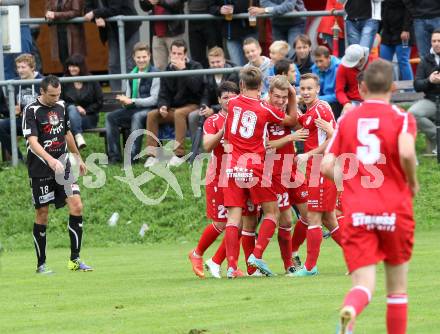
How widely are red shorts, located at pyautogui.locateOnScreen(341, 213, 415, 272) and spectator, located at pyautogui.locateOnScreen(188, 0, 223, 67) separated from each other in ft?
44.0

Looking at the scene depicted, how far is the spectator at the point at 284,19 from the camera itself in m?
20.7

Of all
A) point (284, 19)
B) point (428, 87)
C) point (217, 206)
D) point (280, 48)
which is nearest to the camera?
point (217, 206)

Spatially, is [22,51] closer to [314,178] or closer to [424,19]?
[424,19]

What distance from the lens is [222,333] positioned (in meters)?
9.42

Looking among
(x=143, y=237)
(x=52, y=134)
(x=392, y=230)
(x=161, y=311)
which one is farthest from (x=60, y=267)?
(x=392, y=230)

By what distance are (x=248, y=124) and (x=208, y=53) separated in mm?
8028

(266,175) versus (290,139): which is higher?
(290,139)

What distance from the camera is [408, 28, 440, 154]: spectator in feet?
63.9

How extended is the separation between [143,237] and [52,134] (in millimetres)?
4422

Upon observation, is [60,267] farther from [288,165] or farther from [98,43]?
[98,43]

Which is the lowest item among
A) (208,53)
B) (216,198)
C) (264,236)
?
(264,236)

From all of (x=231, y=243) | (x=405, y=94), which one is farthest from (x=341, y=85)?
(x=231, y=243)

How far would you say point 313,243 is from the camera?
13016mm

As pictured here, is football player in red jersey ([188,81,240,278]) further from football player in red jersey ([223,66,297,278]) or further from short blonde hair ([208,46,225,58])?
short blonde hair ([208,46,225,58])
